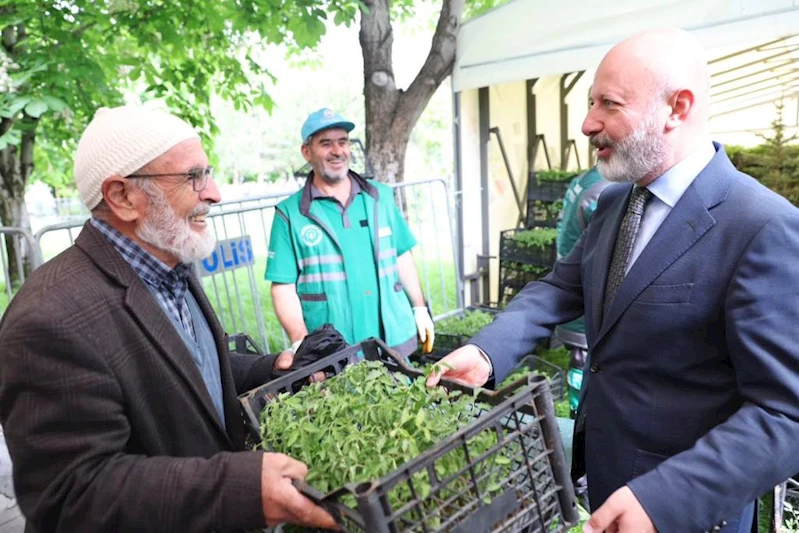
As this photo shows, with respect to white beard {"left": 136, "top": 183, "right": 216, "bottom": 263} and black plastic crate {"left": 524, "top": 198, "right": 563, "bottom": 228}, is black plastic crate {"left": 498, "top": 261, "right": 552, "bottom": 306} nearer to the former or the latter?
black plastic crate {"left": 524, "top": 198, "right": 563, "bottom": 228}

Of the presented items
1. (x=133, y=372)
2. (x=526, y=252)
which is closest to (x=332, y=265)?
(x=133, y=372)

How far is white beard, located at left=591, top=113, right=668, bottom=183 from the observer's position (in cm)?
157

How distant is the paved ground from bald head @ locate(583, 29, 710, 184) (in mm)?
A: 3115

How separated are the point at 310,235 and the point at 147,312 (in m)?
1.74

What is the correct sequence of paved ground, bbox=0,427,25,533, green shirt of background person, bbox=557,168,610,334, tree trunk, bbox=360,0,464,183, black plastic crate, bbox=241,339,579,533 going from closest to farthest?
1. black plastic crate, bbox=241,339,579,533
2. paved ground, bbox=0,427,25,533
3. green shirt of background person, bbox=557,168,610,334
4. tree trunk, bbox=360,0,464,183

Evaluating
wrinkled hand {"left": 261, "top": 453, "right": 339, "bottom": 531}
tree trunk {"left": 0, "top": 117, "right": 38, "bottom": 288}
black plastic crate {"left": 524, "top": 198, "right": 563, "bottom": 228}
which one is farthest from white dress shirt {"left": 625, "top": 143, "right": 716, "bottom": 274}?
tree trunk {"left": 0, "top": 117, "right": 38, "bottom": 288}

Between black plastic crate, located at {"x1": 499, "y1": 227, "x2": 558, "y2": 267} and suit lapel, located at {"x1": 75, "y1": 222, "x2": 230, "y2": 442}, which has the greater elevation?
suit lapel, located at {"x1": 75, "y1": 222, "x2": 230, "y2": 442}

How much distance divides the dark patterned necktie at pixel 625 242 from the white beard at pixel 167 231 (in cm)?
122

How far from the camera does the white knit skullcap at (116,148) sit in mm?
1586

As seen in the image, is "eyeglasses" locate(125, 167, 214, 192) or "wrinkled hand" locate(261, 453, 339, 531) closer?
"wrinkled hand" locate(261, 453, 339, 531)

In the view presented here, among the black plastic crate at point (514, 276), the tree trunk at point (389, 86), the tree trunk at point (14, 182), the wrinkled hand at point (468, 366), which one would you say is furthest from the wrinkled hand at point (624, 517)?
the tree trunk at point (14, 182)

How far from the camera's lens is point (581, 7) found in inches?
165

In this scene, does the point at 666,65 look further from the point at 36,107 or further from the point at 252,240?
the point at 252,240

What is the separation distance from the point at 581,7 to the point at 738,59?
2597 mm
